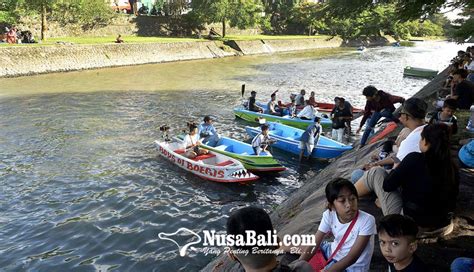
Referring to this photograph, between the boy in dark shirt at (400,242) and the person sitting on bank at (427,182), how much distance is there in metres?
1.07

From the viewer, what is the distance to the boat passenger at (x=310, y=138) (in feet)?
47.9

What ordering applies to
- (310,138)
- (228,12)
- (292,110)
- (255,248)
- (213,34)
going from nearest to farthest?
(255,248) → (310,138) → (292,110) → (228,12) → (213,34)

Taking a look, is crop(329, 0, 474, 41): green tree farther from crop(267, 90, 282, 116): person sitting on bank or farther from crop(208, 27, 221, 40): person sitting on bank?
crop(208, 27, 221, 40): person sitting on bank

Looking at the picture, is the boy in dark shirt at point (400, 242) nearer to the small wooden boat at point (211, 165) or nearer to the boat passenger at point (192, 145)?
the small wooden boat at point (211, 165)

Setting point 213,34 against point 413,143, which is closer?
point 413,143

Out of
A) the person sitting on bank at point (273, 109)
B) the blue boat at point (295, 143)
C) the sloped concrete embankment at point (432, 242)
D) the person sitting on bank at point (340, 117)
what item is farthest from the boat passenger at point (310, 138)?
the person sitting on bank at point (273, 109)

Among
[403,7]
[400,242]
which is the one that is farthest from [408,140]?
[403,7]

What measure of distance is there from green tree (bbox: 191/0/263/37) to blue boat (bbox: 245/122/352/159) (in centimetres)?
4172

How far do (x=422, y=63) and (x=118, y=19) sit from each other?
127 feet

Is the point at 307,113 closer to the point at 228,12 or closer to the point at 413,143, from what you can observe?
the point at 413,143

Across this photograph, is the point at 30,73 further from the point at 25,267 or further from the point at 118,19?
the point at 25,267

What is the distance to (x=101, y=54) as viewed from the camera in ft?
127

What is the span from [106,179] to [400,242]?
37.0 ft

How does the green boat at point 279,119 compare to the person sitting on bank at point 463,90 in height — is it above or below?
below
